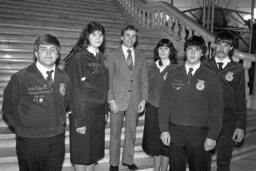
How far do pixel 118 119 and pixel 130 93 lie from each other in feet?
1.10

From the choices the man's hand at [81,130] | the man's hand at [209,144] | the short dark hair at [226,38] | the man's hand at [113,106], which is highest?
the short dark hair at [226,38]

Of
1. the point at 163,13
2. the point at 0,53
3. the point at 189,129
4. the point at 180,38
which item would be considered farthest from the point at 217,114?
the point at 163,13

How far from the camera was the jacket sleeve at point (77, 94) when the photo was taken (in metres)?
2.53

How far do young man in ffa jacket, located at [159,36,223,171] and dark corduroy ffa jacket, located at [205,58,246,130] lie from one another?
13.5 inches

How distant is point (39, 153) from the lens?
2.19 m

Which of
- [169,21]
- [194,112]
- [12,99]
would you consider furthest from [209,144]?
[169,21]

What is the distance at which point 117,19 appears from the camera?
817cm

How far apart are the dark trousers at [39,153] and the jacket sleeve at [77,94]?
0.28m

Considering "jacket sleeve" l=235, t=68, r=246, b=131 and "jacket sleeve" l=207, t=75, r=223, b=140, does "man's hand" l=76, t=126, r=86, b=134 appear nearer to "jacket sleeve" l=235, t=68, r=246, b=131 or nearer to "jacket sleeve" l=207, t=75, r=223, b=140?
"jacket sleeve" l=207, t=75, r=223, b=140

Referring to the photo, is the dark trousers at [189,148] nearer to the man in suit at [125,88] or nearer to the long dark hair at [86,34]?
the man in suit at [125,88]

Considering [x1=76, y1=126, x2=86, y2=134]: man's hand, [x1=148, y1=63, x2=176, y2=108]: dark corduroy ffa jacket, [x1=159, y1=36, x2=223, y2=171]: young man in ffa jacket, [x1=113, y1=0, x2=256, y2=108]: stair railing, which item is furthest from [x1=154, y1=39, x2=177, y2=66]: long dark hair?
[x1=113, y1=0, x2=256, y2=108]: stair railing

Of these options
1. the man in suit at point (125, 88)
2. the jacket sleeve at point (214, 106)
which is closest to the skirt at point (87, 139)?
the man in suit at point (125, 88)

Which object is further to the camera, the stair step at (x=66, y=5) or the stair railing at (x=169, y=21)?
the stair step at (x=66, y=5)

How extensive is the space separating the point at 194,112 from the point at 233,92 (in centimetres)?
61
